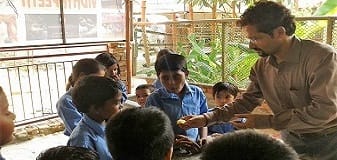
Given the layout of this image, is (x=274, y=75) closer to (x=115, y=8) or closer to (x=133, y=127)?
(x=133, y=127)

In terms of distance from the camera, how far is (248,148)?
3.21 ft

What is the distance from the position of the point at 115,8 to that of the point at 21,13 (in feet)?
4.85

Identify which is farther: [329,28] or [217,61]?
[217,61]

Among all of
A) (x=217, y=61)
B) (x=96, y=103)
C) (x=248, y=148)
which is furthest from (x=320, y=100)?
(x=217, y=61)

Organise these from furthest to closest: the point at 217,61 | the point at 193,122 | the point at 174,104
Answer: the point at 217,61 → the point at 174,104 → the point at 193,122

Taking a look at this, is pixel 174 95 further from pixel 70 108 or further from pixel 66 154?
pixel 66 154

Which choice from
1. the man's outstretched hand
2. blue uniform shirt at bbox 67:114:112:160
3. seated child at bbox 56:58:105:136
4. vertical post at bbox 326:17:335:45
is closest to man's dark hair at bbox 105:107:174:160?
blue uniform shirt at bbox 67:114:112:160

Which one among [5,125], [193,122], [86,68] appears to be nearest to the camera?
[5,125]

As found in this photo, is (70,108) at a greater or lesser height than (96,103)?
lesser

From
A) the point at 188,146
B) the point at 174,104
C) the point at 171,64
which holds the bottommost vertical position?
the point at 188,146

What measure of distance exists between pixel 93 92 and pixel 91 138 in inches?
9.3

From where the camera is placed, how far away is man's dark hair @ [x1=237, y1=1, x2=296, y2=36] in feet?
6.10

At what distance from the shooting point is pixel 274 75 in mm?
1998

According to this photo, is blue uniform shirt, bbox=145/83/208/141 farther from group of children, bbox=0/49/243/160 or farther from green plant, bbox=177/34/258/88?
green plant, bbox=177/34/258/88
